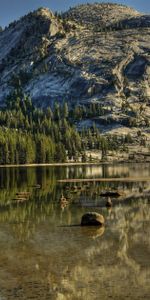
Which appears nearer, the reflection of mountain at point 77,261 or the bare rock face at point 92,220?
the reflection of mountain at point 77,261

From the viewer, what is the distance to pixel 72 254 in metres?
42.2

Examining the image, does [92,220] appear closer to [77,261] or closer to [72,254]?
[72,254]

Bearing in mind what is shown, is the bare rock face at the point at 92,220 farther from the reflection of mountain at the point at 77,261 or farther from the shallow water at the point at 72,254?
the reflection of mountain at the point at 77,261

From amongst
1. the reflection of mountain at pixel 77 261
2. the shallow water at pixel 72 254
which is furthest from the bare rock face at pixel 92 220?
the reflection of mountain at pixel 77 261

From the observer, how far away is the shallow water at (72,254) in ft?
107

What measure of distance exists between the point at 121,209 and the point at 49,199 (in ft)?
62.0

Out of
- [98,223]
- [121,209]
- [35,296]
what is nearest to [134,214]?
[121,209]

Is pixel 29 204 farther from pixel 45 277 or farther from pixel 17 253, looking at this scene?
pixel 45 277

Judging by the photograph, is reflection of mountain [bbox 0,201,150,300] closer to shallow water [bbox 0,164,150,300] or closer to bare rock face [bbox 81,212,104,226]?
shallow water [bbox 0,164,150,300]

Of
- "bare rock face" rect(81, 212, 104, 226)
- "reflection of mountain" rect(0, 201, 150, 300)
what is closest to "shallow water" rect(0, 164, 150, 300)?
"reflection of mountain" rect(0, 201, 150, 300)

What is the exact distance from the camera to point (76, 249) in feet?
145

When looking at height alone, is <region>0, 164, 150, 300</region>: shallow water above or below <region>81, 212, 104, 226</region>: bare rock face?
below

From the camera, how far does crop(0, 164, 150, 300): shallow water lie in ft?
107

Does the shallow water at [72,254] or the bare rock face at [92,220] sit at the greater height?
the bare rock face at [92,220]
